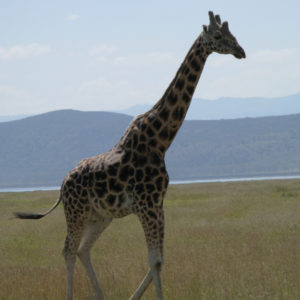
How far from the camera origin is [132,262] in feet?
36.0

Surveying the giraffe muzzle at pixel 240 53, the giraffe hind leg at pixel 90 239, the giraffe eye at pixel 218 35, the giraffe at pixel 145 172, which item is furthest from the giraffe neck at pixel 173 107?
the giraffe hind leg at pixel 90 239

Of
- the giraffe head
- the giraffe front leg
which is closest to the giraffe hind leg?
the giraffe front leg

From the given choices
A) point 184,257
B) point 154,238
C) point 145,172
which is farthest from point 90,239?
point 184,257

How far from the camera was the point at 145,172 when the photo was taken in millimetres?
6734

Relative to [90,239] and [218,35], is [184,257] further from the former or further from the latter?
[218,35]

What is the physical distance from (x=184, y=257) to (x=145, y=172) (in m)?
4.97

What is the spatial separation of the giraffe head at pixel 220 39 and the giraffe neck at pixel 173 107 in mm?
226

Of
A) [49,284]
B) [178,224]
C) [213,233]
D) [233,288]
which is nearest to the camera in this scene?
[233,288]

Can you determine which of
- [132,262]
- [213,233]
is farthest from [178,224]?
[132,262]

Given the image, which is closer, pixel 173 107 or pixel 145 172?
pixel 145 172

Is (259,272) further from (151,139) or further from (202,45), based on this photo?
(202,45)

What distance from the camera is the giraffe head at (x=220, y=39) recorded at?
6.43m

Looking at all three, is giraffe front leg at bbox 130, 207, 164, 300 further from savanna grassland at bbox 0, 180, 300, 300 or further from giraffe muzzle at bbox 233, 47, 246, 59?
giraffe muzzle at bbox 233, 47, 246, 59

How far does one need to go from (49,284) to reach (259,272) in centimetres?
329
